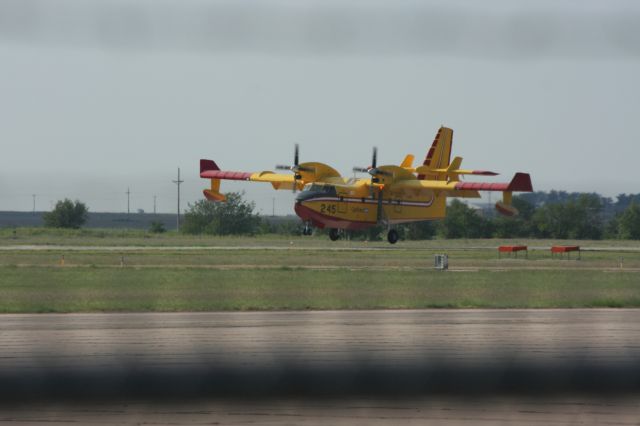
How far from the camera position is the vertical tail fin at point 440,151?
94438 mm

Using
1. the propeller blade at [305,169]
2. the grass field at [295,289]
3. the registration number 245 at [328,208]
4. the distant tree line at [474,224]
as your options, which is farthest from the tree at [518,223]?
the grass field at [295,289]

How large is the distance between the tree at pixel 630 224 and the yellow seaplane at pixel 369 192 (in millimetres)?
9008

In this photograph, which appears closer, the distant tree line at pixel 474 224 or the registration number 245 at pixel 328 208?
the distant tree line at pixel 474 224

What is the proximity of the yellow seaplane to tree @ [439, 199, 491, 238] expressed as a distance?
13.5 meters

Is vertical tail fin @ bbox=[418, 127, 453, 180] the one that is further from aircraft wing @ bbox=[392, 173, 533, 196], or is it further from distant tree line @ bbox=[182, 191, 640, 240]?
aircraft wing @ bbox=[392, 173, 533, 196]

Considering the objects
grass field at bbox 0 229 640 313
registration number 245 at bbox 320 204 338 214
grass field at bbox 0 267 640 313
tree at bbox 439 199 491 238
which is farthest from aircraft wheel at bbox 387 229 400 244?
grass field at bbox 0 267 640 313

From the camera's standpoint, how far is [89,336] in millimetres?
26516

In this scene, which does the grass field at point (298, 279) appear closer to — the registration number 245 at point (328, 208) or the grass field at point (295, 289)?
the grass field at point (295, 289)

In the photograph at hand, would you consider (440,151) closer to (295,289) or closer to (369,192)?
(369,192)

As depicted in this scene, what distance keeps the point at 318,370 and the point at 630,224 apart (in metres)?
63.9

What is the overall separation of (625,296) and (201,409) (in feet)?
88.7

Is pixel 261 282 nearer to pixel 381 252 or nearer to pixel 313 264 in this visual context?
pixel 313 264

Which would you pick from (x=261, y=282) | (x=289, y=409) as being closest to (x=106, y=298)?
(x=261, y=282)

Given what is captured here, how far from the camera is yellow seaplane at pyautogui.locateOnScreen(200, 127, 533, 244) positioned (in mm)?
78125
